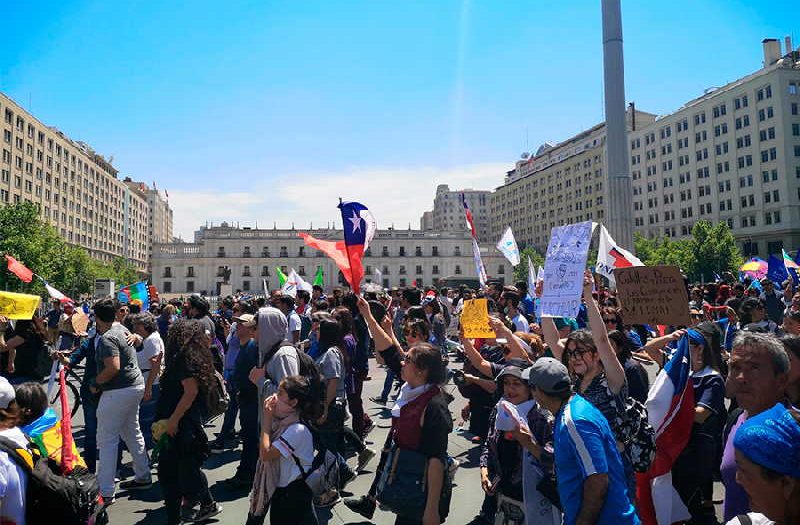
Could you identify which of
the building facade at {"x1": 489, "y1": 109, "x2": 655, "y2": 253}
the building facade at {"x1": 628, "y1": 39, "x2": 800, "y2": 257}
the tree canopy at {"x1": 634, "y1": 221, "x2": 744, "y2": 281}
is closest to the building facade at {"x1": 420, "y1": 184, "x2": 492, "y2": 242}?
the building facade at {"x1": 489, "y1": 109, "x2": 655, "y2": 253}

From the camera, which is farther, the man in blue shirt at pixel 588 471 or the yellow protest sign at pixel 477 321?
the yellow protest sign at pixel 477 321

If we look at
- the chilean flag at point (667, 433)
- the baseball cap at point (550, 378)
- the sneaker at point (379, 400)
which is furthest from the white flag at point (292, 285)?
the baseball cap at point (550, 378)

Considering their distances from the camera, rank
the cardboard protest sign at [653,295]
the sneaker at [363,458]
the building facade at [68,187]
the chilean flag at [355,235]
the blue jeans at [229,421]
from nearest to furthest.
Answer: the cardboard protest sign at [653,295], the chilean flag at [355,235], the sneaker at [363,458], the blue jeans at [229,421], the building facade at [68,187]

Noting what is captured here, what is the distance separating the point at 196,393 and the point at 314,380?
4.40 ft

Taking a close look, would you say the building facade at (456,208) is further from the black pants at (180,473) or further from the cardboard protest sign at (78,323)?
the black pants at (180,473)

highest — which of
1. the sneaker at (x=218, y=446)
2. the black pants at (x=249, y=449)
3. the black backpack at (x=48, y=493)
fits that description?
the black backpack at (x=48, y=493)

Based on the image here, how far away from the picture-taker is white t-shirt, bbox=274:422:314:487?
10.7ft

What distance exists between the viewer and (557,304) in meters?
4.18

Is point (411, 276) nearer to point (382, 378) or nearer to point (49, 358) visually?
point (382, 378)

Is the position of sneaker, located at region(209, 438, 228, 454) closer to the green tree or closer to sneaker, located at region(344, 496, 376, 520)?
sneaker, located at region(344, 496, 376, 520)

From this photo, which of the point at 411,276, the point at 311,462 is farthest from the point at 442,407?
the point at 411,276

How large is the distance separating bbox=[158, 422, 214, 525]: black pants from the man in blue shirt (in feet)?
10.8

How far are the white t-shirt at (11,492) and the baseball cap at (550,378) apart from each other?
2.64 m

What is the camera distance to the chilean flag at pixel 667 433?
331 cm
